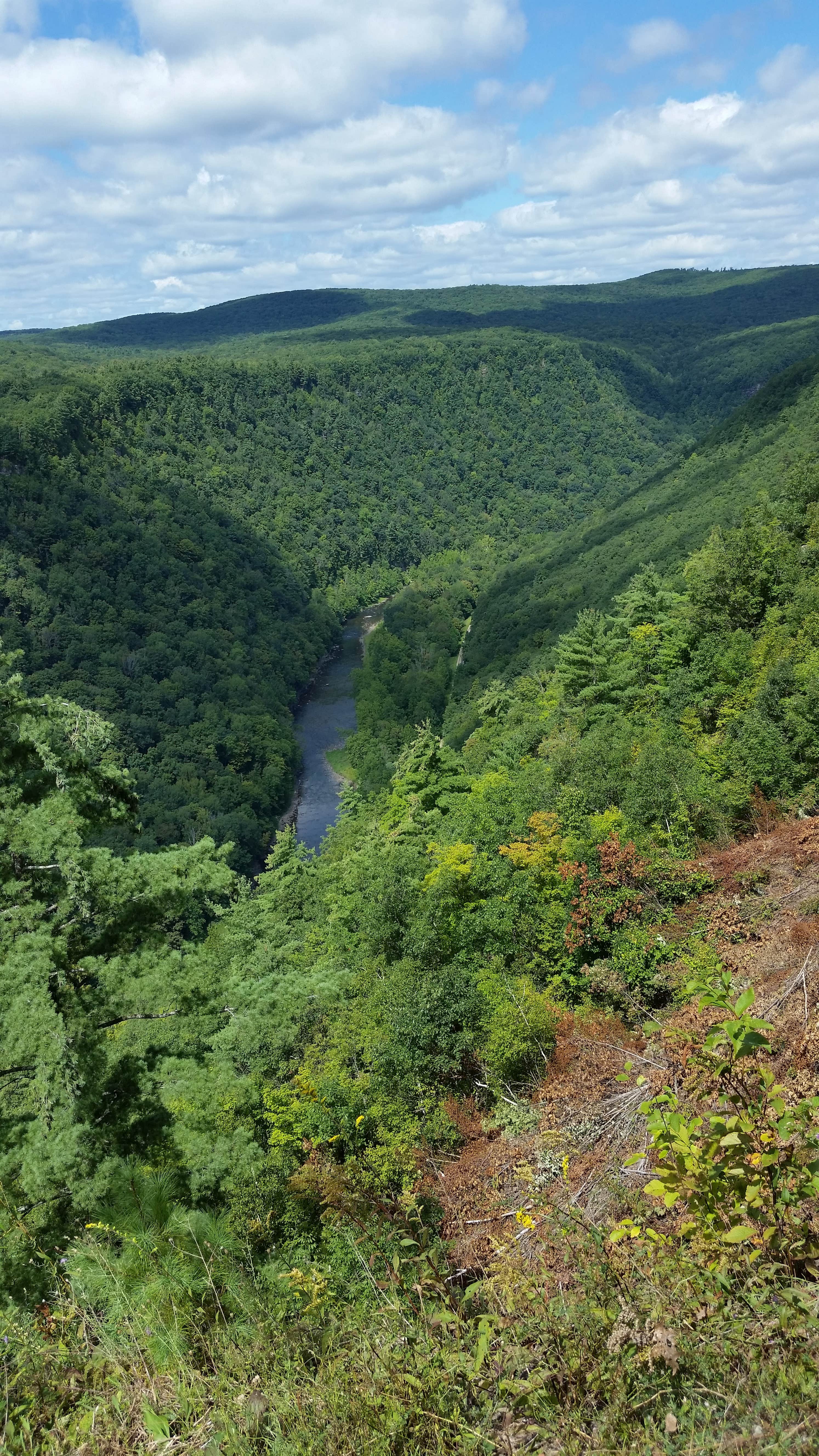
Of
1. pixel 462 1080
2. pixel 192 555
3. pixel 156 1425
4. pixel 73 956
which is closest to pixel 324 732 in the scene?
pixel 192 555

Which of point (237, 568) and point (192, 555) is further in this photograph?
point (237, 568)

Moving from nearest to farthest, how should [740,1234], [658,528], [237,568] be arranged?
[740,1234] < [658,528] < [237,568]

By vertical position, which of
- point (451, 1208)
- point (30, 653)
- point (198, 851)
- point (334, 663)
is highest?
point (198, 851)

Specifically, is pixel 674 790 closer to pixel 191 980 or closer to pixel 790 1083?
pixel 191 980

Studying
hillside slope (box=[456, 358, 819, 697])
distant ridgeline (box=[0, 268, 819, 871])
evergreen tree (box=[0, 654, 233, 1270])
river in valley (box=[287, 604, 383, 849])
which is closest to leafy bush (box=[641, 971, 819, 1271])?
evergreen tree (box=[0, 654, 233, 1270])

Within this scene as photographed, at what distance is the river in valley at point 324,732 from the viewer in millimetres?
81188

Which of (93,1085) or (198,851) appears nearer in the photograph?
(93,1085)

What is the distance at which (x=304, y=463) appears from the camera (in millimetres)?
190500

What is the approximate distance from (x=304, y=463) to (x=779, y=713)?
182303 millimetres

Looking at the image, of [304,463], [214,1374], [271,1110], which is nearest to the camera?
[214,1374]

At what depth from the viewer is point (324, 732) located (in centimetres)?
10194

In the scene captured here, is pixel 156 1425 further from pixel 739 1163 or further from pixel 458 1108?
pixel 458 1108

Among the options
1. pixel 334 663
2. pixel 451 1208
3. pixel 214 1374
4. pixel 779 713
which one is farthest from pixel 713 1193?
pixel 334 663

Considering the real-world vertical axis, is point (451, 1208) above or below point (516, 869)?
above
